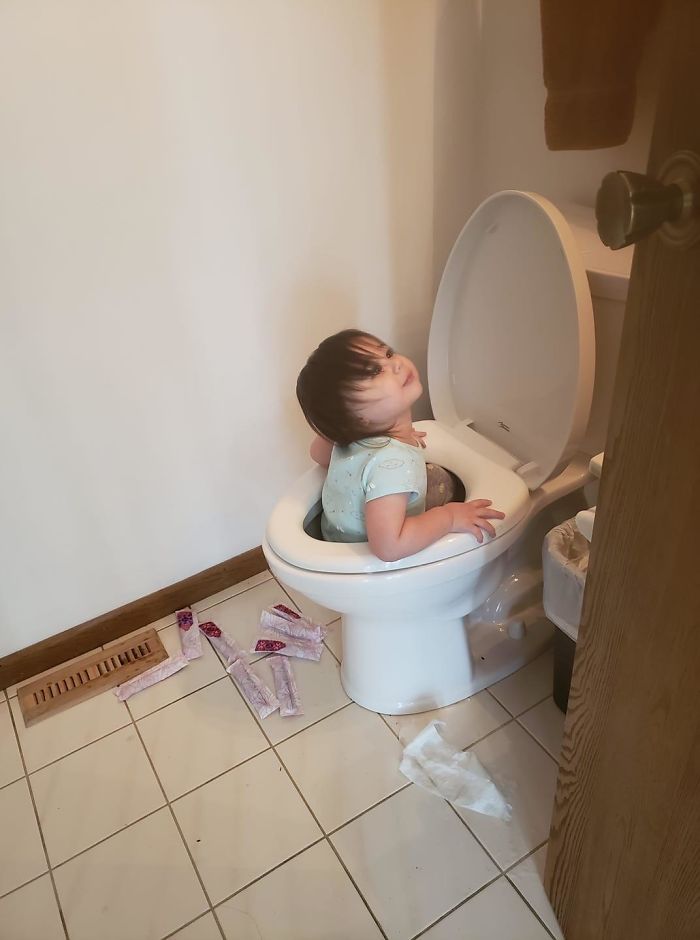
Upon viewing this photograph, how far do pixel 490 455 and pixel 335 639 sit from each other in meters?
0.55

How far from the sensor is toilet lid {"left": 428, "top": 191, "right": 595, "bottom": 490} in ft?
3.27

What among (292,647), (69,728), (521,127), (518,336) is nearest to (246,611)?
(292,647)

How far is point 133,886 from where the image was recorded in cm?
111

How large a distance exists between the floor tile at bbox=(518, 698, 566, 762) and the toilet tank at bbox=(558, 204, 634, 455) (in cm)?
50

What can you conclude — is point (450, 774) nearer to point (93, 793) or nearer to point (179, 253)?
point (93, 793)

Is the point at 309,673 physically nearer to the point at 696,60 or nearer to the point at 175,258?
the point at 175,258

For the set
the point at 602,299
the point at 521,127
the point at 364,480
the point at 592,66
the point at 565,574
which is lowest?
the point at 565,574

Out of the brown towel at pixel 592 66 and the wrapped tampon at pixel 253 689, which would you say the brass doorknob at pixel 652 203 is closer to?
the brown towel at pixel 592 66

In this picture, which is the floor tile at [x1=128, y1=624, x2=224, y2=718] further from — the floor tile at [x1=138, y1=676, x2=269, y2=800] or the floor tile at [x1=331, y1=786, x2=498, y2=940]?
the floor tile at [x1=331, y1=786, x2=498, y2=940]

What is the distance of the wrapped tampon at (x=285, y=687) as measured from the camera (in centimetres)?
133

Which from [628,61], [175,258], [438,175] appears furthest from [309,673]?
[628,61]

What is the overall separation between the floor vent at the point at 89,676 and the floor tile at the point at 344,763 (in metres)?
0.39

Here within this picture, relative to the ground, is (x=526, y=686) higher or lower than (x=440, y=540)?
lower

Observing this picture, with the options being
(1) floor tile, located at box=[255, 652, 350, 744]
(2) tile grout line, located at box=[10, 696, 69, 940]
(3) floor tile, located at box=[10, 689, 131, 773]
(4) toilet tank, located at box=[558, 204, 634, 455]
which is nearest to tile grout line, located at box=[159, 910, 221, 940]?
(2) tile grout line, located at box=[10, 696, 69, 940]
